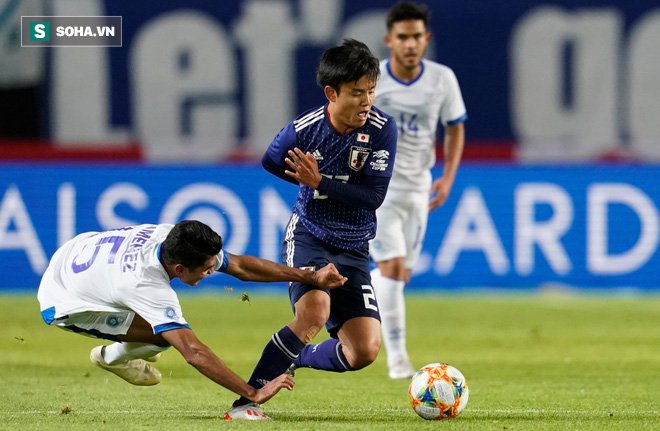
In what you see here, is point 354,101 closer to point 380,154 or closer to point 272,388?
point 380,154

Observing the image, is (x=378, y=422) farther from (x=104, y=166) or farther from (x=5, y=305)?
(x=104, y=166)

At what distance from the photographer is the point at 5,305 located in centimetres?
1230

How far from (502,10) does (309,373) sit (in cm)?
840

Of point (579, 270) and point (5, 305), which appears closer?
point (5, 305)

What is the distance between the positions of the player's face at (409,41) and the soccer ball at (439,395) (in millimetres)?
2708

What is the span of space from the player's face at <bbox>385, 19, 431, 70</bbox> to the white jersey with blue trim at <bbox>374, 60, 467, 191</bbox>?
147 millimetres

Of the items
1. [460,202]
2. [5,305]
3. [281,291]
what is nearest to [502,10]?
[460,202]

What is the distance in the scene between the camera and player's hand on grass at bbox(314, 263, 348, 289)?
5.85 meters

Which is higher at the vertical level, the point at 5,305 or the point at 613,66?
the point at 613,66

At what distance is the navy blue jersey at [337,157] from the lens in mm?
6086

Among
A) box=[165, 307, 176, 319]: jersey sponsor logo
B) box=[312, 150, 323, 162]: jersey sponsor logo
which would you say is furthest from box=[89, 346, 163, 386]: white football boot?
box=[312, 150, 323, 162]: jersey sponsor logo

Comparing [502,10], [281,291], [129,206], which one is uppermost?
[502,10]

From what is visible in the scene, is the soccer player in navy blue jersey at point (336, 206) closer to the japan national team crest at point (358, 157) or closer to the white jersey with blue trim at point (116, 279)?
the japan national team crest at point (358, 157)

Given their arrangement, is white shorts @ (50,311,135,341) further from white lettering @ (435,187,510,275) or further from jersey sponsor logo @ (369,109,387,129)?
white lettering @ (435,187,510,275)
